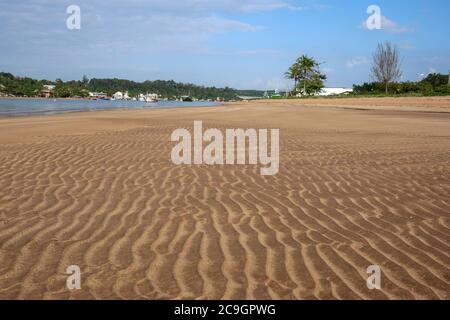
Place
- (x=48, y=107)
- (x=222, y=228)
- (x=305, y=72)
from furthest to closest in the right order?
(x=305, y=72)
(x=48, y=107)
(x=222, y=228)

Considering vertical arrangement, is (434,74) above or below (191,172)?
above

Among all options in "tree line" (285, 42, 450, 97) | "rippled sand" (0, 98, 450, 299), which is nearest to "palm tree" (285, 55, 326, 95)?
"tree line" (285, 42, 450, 97)

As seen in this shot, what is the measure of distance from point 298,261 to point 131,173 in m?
4.45

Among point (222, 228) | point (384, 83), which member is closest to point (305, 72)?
point (384, 83)

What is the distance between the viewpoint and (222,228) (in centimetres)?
480

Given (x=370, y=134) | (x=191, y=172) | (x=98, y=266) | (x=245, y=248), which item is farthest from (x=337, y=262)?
(x=370, y=134)

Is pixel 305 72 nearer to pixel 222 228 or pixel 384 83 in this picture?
pixel 384 83

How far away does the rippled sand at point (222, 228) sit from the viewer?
3.46m

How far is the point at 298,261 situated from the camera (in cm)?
394

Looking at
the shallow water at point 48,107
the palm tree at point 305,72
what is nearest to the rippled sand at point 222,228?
the shallow water at point 48,107
